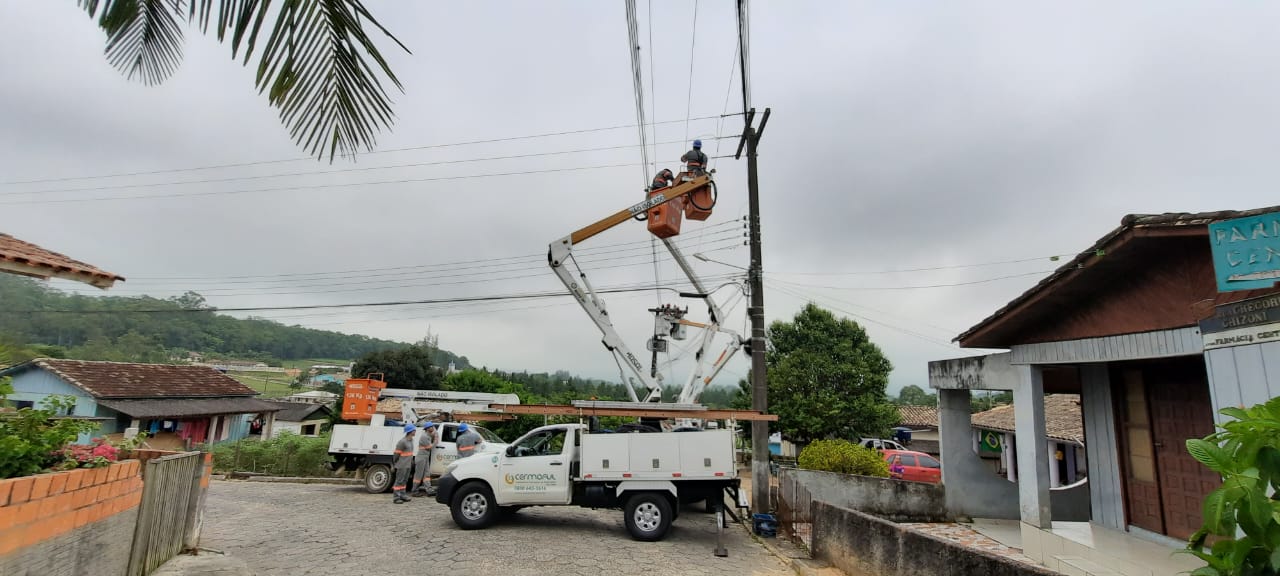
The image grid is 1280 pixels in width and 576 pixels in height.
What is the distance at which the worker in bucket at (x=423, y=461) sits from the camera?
41.7 feet

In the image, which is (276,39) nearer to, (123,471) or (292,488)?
(123,471)

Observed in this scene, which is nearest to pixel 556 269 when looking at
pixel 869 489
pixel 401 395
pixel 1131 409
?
pixel 401 395

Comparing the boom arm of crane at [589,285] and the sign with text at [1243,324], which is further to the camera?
the boom arm of crane at [589,285]

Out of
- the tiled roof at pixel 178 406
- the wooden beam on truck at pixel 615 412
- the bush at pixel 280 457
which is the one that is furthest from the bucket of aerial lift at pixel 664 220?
the tiled roof at pixel 178 406

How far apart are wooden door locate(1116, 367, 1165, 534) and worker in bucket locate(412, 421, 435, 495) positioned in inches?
491

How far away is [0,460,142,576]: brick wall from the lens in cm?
389

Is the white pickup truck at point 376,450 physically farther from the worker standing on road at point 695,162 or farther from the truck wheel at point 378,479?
the worker standing on road at point 695,162

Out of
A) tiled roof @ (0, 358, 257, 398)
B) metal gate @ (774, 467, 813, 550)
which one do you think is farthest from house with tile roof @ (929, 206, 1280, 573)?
tiled roof @ (0, 358, 257, 398)

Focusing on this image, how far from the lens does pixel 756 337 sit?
12.5 m

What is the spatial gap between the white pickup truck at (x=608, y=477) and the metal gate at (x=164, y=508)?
3.52 metres

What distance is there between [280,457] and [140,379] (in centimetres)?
1207

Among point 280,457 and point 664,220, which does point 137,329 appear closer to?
point 280,457

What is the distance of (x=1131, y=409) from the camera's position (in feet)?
26.0

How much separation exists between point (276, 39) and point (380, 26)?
42 centimetres
